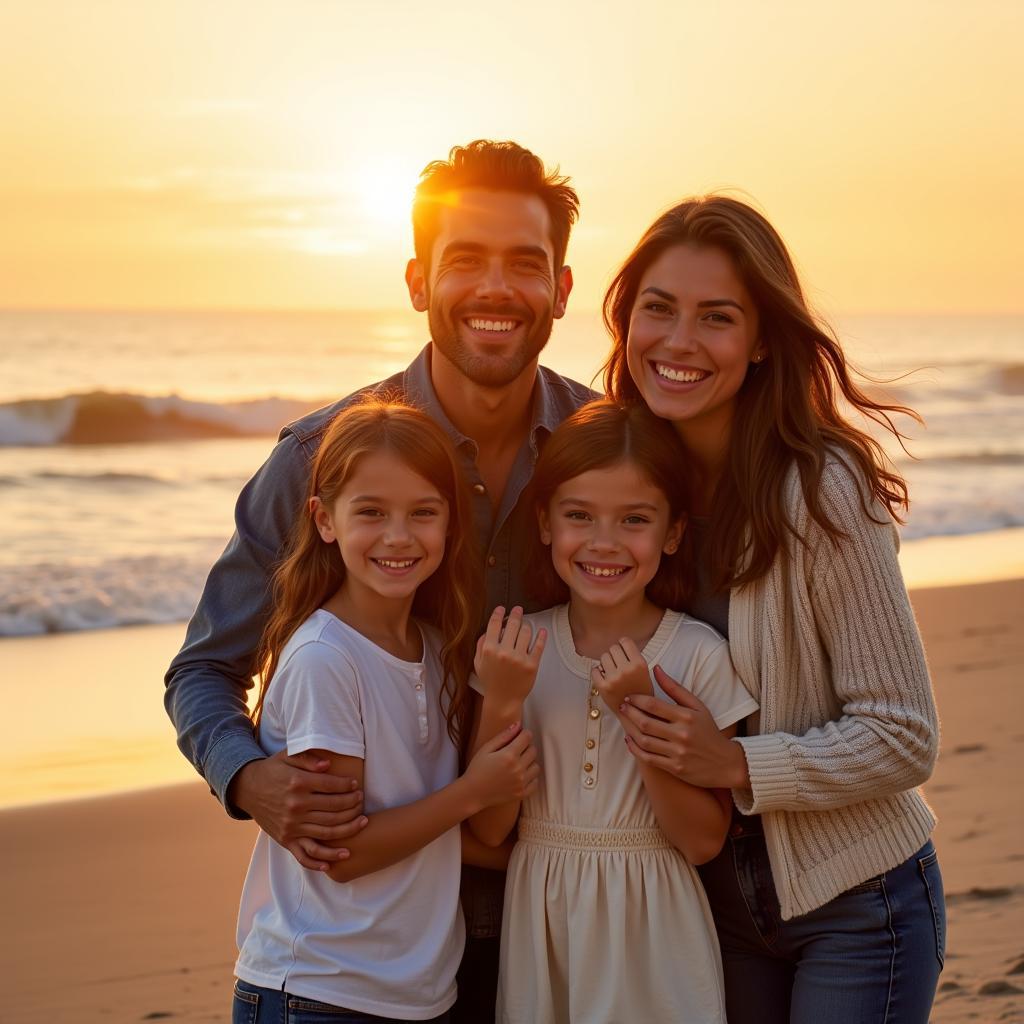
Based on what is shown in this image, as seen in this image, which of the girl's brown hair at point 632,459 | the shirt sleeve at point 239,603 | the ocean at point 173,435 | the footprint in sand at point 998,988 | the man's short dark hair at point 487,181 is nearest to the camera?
the girl's brown hair at point 632,459

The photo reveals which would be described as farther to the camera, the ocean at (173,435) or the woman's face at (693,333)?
the ocean at (173,435)

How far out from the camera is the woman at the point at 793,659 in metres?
2.73

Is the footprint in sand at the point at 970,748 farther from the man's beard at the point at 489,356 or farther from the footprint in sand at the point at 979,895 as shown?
the man's beard at the point at 489,356

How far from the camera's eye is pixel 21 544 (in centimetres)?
1167

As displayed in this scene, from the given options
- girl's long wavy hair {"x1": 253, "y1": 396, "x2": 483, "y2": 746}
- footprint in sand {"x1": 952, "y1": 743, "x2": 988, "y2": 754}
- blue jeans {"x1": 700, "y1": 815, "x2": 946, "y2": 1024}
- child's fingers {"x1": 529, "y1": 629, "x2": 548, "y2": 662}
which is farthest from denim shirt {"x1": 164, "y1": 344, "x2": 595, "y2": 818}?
footprint in sand {"x1": 952, "y1": 743, "x2": 988, "y2": 754}

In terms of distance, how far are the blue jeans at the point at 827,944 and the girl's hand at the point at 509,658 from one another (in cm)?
60

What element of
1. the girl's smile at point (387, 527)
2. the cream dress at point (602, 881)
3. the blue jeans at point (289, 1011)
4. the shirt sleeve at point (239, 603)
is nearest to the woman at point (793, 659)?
the cream dress at point (602, 881)

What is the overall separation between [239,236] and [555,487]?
44.3 m

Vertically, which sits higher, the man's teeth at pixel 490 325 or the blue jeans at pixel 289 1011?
the man's teeth at pixel 490 325

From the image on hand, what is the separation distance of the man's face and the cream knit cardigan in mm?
938

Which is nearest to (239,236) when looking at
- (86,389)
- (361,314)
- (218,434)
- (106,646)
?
(361,314)

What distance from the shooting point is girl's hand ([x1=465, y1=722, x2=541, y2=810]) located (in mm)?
2684

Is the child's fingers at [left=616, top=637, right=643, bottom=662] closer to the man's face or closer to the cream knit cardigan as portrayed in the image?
the cream knit cardigan

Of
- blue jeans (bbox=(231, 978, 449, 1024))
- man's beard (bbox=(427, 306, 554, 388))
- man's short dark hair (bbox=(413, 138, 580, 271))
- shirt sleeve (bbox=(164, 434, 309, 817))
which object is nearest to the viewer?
blue jeans (bbox=(231, 978, 449, 1024))
